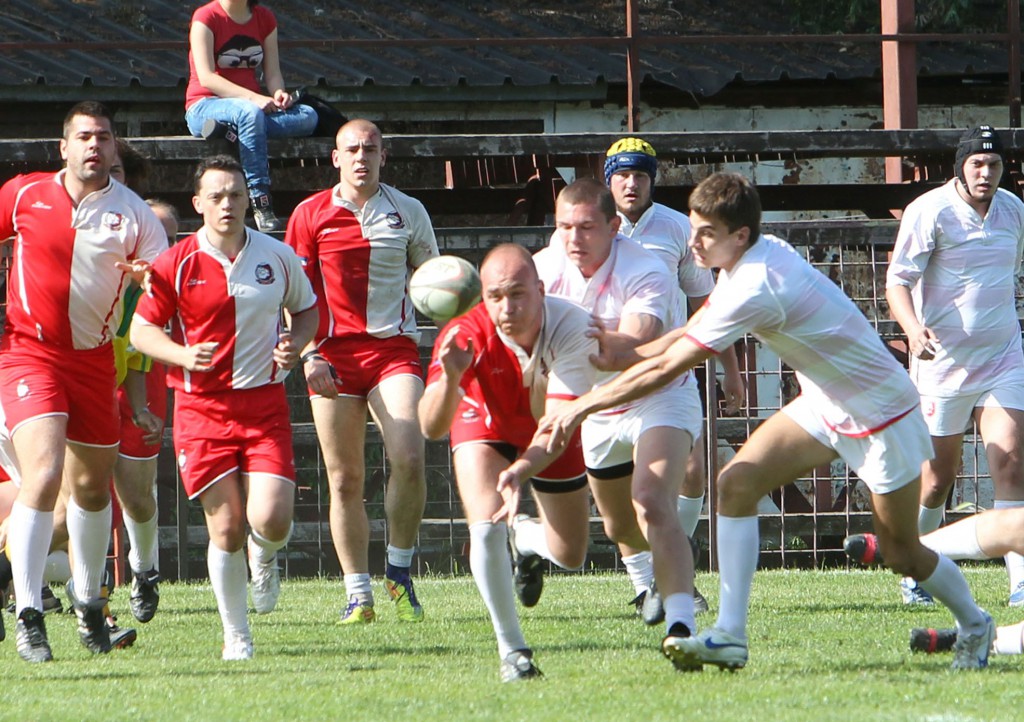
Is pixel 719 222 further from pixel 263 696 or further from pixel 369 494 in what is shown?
pixel 369 494

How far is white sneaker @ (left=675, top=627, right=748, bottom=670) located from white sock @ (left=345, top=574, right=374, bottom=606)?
111 inches

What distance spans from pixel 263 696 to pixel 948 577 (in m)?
2.57

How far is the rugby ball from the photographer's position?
6.38 meters

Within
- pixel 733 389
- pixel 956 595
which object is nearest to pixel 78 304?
pixel 733 389

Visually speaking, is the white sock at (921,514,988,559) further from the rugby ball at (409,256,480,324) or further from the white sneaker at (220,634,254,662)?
the white sneaker at (220,634,254,662)

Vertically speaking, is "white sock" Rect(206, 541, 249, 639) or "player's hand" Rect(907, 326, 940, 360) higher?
"player's hand" Rect(907, 326, 940, 360)

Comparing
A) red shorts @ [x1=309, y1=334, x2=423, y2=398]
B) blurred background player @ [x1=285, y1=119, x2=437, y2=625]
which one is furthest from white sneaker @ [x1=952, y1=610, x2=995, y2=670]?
red shorts @ [x1=309, y1=334, x2=423, y2=398]

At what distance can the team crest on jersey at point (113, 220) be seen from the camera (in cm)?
736

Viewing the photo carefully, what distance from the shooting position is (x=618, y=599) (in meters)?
9.26

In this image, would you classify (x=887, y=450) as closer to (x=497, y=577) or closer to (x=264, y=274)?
(x=497, y=577)

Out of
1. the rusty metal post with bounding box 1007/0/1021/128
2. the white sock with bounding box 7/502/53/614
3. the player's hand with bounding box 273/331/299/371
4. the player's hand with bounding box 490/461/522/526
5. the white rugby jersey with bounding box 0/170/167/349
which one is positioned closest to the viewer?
the player's hand with bounding box 490/461/522/526

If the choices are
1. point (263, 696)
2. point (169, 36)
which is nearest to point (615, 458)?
point (263, 696)

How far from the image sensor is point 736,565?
6070 mm

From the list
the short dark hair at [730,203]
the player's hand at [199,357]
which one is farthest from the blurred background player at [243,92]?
the short dark hair at [730,203]
